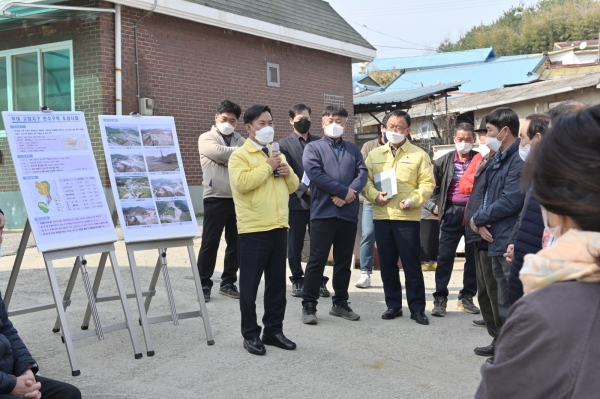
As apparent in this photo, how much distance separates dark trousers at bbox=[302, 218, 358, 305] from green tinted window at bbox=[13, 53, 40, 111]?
813 cm

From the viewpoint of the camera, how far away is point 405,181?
652cm

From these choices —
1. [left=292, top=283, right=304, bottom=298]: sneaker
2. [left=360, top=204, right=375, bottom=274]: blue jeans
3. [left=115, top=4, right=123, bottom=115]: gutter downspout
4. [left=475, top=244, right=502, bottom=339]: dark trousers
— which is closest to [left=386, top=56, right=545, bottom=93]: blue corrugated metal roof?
[left=115, top=4, right=123, bottom=115]: gutter downspout

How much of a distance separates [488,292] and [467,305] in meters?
1.54

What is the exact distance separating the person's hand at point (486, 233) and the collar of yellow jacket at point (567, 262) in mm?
3747

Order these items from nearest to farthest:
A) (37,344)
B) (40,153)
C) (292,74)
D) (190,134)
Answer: (40,153) < (37,344) < (190,134) < (292,74)

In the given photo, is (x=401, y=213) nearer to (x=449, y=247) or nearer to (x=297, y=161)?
(x=449, y=247)

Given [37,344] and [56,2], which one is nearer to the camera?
[37,344]

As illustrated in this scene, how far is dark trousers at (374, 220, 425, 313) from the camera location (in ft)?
21.1

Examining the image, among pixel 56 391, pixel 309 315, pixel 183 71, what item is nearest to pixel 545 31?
pixel 183 71

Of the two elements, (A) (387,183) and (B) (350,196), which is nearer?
(B) (350,196)

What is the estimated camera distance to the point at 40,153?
16.9 ft

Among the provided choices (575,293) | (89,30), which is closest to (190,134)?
(89,30)

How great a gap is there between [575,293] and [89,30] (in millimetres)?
11564

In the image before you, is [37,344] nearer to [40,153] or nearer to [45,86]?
[40,153]
